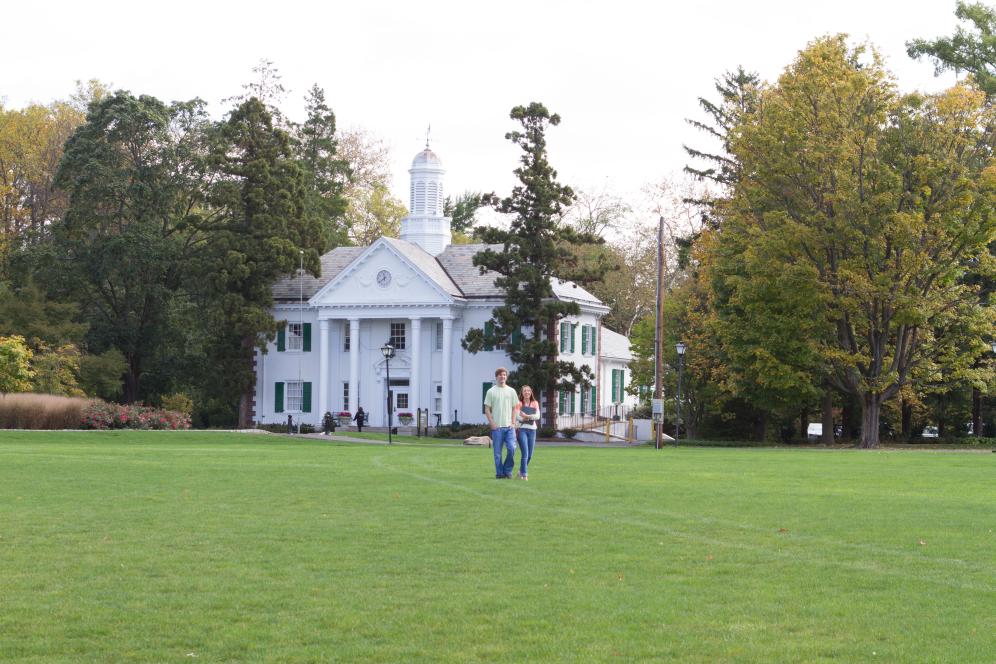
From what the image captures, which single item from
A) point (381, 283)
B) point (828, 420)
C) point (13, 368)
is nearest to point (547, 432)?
point (381, 283)

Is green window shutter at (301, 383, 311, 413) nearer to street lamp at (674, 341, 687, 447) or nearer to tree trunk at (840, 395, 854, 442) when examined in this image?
street lamp at (674, 341, 687, 447)

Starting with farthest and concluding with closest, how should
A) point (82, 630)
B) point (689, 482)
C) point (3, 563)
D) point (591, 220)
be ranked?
1. point (591, 220)
2. point (689, 482)
3. point (3, 563)
4. point (82, 630)

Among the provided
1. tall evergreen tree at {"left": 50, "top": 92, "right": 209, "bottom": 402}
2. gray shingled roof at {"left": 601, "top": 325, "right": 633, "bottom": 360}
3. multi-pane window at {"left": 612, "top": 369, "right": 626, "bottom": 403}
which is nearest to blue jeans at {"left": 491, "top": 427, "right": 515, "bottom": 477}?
tall evergreen tree at {"left": 50, "top": 92, "right": 209, "bottom": 402}

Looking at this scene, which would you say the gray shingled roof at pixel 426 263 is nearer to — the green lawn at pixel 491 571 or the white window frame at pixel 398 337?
the white window frame at pixel 398 337

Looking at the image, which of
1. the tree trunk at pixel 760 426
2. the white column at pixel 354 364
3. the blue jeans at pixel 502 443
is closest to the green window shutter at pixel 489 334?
the white column at pixel 354 364

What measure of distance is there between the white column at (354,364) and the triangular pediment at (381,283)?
1.17m

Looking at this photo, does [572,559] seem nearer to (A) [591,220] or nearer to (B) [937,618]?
(B) [937,618]

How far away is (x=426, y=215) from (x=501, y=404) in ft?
157

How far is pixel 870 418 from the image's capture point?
156 feet

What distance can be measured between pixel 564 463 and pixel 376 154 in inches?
2256

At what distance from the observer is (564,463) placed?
91.5 ft

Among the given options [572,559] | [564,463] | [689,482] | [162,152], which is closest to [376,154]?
[162,152]

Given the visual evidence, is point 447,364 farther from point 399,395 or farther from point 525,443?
point 525,443

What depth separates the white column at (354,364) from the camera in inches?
2505
